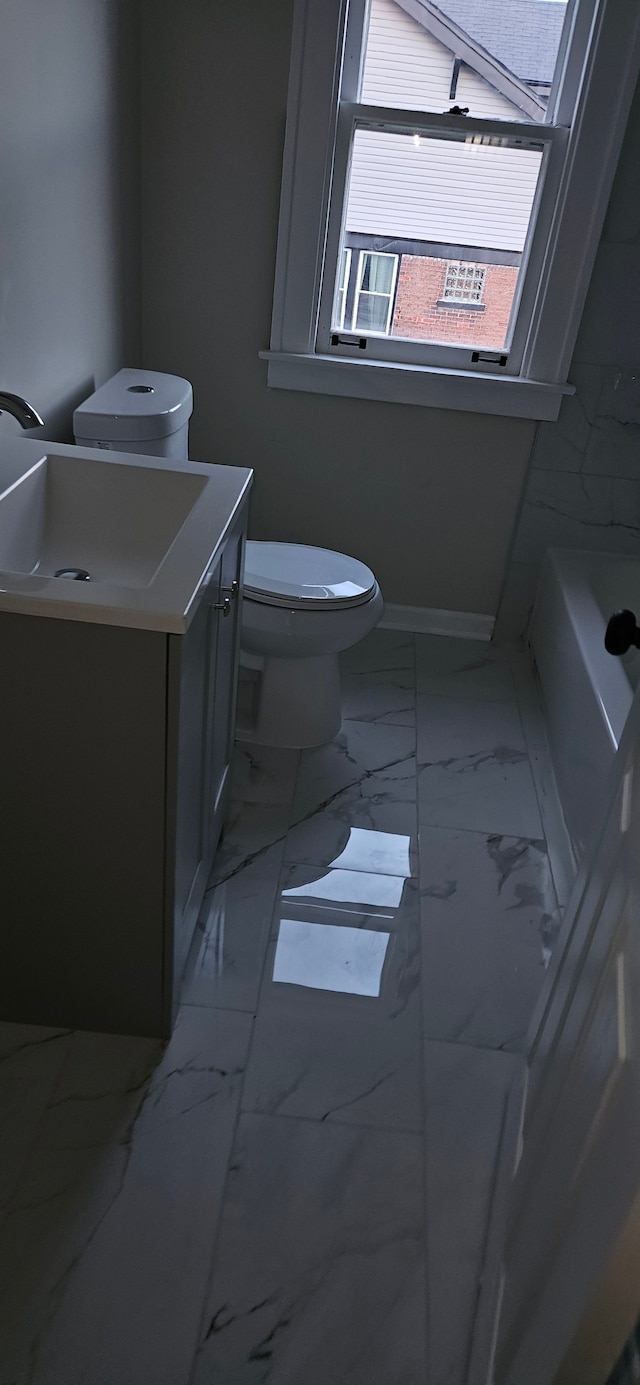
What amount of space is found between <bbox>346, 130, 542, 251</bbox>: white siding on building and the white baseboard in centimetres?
106

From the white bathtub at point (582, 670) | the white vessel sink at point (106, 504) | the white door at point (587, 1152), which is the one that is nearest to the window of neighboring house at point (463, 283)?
the white bathtub at point (582, 670)

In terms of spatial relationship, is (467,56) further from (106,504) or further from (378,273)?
(106,504)

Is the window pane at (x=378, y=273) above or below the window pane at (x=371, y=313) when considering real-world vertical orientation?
above

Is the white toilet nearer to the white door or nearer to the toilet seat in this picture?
the toilet seat

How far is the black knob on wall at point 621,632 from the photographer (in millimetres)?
1033

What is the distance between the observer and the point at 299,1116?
1.55 meters

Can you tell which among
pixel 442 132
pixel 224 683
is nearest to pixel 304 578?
pixel 224 683

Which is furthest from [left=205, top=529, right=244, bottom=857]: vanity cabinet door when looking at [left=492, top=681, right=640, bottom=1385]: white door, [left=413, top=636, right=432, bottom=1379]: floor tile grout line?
[left=492, top=681, right=640, bottom=1385]: white door

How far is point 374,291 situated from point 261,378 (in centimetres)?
40

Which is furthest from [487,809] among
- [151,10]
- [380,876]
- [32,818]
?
[151,10]

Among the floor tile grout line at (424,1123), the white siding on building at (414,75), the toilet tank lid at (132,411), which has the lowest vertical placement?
the floor tile grout line at (424,1123)

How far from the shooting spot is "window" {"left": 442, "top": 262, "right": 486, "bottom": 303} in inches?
107

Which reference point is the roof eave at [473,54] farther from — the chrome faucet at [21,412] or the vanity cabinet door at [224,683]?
the chrome faucet at [21,412]

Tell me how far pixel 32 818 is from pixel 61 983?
1.07 feet
